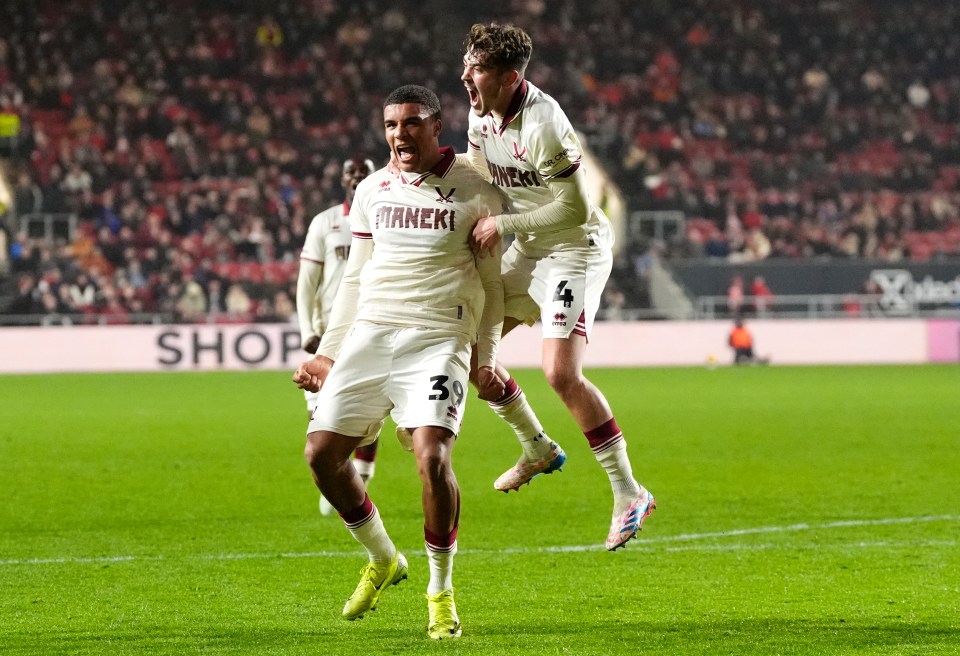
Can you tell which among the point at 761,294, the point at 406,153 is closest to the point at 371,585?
the point at 406,153

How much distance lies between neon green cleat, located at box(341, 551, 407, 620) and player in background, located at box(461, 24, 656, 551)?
1.05 meters

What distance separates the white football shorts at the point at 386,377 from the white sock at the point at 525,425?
46.2 inches

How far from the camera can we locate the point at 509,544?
7828 mm

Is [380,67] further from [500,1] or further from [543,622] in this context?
[543,622]

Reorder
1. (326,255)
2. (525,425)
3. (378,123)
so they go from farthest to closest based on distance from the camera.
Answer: (378,123), (326,255), (525,425)

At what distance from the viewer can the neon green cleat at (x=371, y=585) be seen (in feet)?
18.7

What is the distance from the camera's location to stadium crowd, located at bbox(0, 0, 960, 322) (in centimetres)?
2697

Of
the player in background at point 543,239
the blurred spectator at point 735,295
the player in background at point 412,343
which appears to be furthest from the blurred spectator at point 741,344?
the player in background at point 412,343

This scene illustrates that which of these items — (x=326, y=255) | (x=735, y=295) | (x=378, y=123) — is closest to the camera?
(x=326, y=255)

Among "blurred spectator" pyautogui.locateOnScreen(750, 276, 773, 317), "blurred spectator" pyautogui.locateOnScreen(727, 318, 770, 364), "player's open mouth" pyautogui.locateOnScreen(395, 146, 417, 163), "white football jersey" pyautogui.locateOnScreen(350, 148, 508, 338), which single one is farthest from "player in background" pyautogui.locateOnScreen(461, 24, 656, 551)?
"blurred spectator" pyautogui.locateOnScreen(750, 276, 773, 317)

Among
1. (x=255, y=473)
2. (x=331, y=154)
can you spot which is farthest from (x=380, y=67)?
(x=255, y=473)

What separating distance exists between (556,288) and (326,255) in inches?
134

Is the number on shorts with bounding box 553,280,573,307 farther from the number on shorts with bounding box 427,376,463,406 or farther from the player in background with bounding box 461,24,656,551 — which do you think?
the number on shorts with bounding box 427,376,463,406

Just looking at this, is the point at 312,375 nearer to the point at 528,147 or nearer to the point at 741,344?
the point at 528,147
